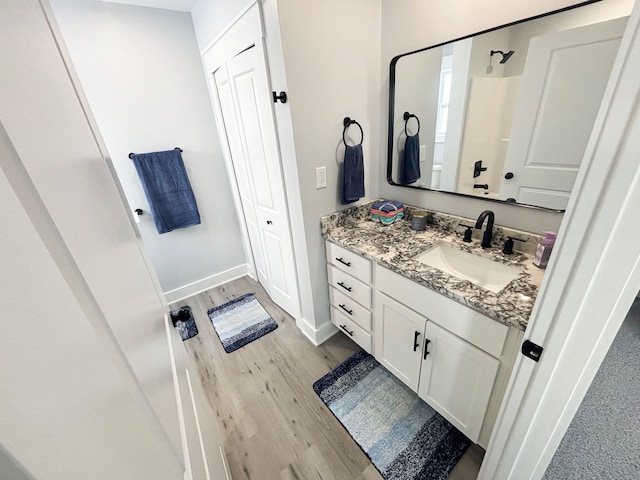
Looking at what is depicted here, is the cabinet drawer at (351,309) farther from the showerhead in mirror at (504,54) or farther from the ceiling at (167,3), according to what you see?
the ceiling at (167,3)

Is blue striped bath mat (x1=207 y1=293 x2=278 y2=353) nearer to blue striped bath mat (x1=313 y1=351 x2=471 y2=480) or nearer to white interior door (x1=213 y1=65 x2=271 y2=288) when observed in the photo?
white interior door (x1=213 y1=65 x2=271 y2=288)

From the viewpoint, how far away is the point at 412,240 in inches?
56.6

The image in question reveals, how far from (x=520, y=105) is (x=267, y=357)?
2.02 metres

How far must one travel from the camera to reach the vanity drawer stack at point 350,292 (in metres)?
1.46

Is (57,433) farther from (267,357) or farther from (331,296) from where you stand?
(267,357)

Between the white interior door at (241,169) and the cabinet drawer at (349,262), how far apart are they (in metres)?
0.82

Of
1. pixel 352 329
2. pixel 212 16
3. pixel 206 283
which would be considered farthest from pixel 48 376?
pixel 206 283

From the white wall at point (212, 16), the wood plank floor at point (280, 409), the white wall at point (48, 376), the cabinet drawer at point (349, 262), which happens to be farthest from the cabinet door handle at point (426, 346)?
the white wall at point (212, 16)


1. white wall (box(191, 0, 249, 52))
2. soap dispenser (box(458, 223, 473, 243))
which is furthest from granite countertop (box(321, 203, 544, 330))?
white wall (box(191, 0, 249, 52))

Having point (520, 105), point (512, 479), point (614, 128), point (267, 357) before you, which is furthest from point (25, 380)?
point (267, 357)

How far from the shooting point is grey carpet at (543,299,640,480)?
1140mm

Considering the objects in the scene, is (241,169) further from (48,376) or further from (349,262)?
(48,376)

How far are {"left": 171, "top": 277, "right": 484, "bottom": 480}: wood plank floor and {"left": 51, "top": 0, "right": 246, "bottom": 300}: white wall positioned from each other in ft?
2.41

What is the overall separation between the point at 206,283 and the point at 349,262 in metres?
1.80
